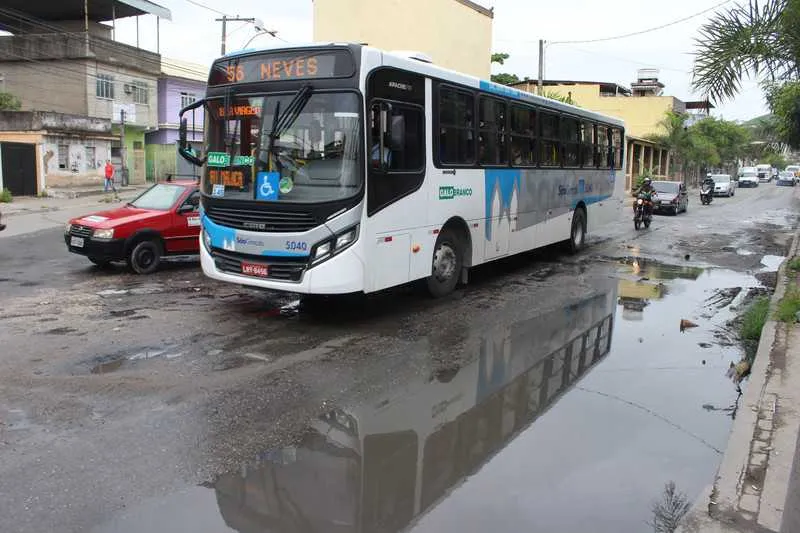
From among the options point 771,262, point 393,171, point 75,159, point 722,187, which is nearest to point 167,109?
point 75,159

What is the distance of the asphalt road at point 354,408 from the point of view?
160 inches

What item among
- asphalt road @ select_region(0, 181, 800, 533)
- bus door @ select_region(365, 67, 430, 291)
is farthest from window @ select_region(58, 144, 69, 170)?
bus door @ select_region(365, 67, 430, 291)

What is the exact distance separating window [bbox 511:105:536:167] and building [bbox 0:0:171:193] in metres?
26.6

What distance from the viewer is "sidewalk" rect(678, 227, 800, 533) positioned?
3762 mm

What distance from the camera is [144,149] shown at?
135 feet

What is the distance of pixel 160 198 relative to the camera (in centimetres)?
1248

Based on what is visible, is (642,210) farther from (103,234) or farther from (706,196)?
(706,196)

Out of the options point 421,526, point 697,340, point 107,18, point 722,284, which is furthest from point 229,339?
point 107,18

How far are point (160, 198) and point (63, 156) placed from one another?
2154 cm

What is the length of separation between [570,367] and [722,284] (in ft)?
20.7

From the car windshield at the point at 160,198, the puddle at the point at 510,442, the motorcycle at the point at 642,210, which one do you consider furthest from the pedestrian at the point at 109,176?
the puddle at the point at 510,442

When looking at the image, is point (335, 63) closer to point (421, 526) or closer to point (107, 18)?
point (421, 526)

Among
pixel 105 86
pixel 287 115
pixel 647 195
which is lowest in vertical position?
pixel 647 195

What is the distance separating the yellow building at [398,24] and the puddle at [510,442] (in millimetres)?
27295
